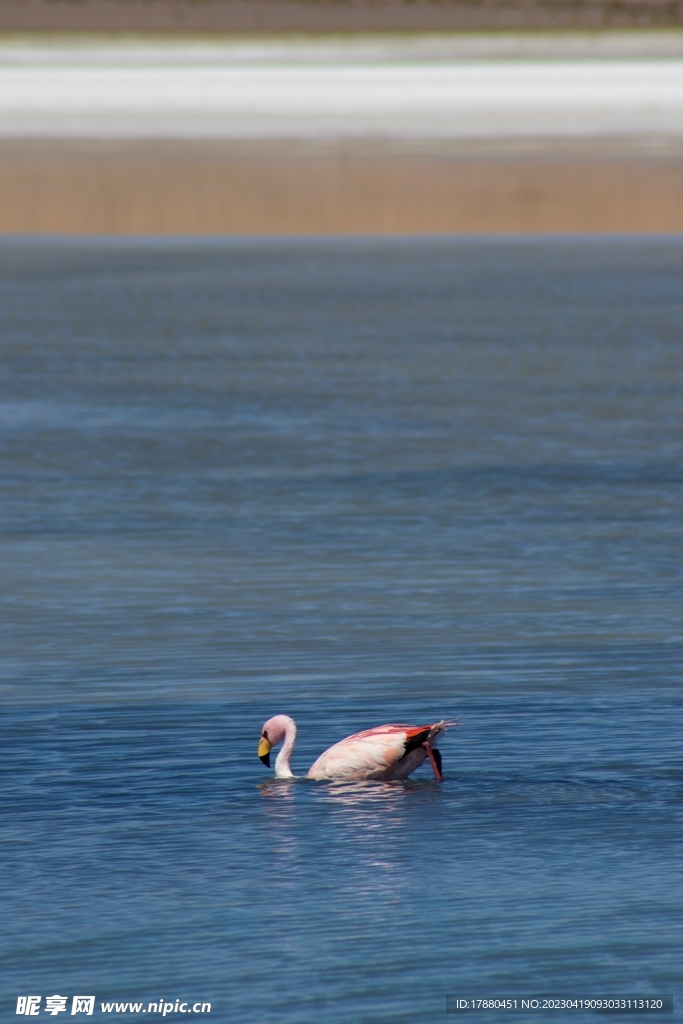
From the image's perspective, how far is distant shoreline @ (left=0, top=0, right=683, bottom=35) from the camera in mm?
62469

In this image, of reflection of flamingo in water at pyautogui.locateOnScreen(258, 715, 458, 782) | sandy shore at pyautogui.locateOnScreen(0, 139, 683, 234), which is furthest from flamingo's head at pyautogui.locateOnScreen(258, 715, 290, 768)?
sandy shore at pyautogui.locateOnScreen(0, 139, 683, 234)

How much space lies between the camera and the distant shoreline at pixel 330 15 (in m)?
62.5

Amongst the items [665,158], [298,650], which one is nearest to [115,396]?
[298,650]

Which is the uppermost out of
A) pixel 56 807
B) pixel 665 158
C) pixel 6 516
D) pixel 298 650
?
pixel 665 158

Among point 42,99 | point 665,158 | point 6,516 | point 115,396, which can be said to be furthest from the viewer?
point 42,99

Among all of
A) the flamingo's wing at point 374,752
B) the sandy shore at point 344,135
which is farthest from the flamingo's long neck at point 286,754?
the sandy shore at point 344,135

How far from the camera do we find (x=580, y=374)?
67.1 ft

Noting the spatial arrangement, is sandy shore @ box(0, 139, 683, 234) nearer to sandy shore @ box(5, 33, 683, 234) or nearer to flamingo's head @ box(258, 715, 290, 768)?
sandy shore @ box(5, 33, 683, 234)

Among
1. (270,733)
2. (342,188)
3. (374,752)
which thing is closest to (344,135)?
(342,188)

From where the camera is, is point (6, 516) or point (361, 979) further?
point (6, 516)

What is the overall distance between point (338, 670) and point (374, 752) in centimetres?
185

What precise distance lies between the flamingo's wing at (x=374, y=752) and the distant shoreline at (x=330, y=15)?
54.7 meters

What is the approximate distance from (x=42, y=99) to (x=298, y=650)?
43.5 meters

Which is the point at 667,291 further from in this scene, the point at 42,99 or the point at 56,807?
the point at 42,99
